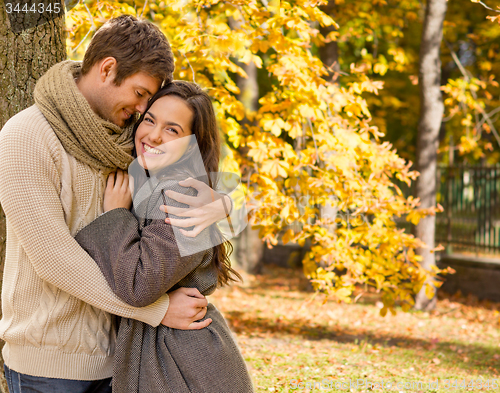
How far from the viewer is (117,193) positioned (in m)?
1.90

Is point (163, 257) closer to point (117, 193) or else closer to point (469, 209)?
point (117, 193)

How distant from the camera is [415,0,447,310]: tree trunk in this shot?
7656mm

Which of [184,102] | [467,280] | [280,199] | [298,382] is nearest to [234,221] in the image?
[280,199]

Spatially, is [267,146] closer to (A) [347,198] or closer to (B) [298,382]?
(A) [347,198]

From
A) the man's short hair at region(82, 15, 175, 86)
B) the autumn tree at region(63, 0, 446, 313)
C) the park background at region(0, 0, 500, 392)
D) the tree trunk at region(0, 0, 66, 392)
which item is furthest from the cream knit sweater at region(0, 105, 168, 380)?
the autumn tree at region(63, 0, 446, 313)

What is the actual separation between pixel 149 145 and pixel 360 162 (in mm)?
2955

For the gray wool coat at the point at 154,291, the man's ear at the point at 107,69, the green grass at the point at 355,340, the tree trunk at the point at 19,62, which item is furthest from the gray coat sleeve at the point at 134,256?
the green grass at the point at 355,340

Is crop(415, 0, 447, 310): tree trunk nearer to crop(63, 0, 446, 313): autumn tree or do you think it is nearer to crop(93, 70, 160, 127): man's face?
crop(63, 0, 446, 313): autumn tree

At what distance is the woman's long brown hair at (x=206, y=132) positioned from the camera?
2.06 metres

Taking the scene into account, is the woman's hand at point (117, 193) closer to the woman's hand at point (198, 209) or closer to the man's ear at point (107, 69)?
the woman's hand at point (198, 209)

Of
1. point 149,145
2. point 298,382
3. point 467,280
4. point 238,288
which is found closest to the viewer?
point 149,145

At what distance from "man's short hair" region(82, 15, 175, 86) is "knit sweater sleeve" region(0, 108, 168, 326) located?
1.15 ft

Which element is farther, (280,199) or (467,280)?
(467,280)

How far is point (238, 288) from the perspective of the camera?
9.53m
